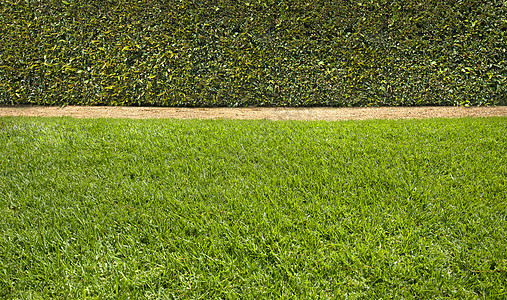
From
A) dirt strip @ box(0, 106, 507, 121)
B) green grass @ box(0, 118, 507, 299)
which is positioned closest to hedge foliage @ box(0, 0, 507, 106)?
dirt strip @ box(0, 106, 507, 121)

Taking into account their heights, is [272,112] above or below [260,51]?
below

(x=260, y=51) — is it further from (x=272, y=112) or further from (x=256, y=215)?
(x=256, y=215)

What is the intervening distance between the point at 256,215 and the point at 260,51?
164 inches

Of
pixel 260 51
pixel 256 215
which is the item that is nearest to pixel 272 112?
pixel 260 51

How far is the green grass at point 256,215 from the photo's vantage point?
1.97 m

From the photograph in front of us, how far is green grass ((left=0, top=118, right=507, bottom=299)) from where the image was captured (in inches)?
77.6

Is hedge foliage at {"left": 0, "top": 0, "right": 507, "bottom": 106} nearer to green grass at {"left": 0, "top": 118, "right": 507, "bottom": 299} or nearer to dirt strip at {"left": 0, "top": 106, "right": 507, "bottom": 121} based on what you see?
dirt strip at {"left": 0, "top": 106, "right": 507, "bottom": 121}

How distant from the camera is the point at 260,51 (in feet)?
19.6

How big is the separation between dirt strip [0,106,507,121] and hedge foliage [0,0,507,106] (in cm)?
18

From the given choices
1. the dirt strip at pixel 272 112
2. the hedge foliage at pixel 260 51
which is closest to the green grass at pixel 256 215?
the dirt strip at pixel 272 112

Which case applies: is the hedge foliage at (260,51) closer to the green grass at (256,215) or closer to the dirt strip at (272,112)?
the dirt strip at (272,112)

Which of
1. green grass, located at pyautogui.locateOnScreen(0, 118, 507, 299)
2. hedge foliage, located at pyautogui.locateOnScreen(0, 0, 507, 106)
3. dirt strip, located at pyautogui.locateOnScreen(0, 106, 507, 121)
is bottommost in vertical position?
green grass, located at pyautogui.locateOnScreen(0, 118, 507, 299)

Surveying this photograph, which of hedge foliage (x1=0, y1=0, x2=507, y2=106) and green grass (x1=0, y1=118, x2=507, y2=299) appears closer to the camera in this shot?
green grass (x1=0, y1=118, x2=507, y2=299)

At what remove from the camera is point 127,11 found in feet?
19.8
